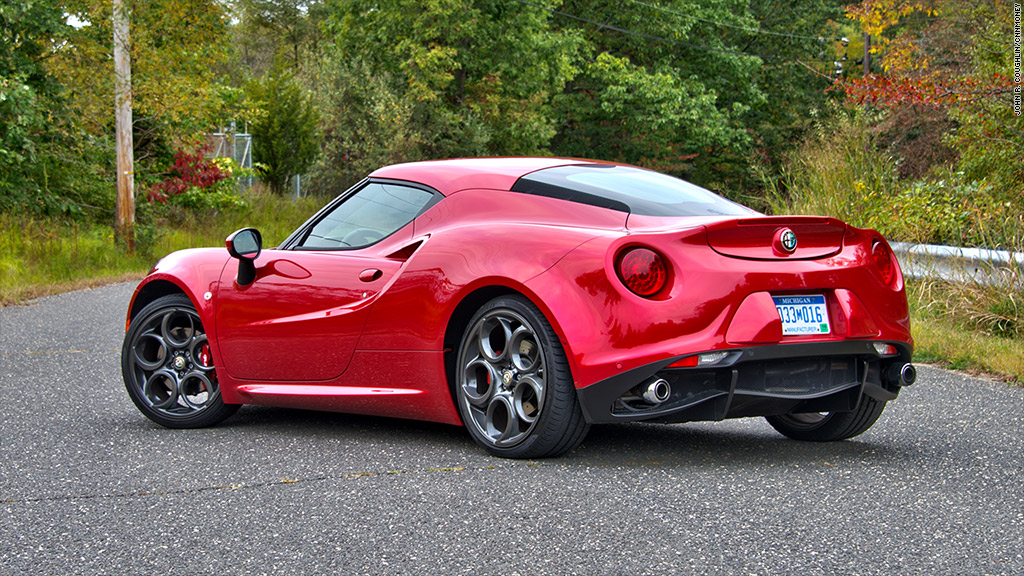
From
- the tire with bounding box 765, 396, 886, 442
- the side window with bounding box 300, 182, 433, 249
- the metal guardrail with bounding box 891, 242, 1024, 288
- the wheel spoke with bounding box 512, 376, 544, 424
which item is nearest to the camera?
the wheel spoke with bounding box 512, 376, 544, 424

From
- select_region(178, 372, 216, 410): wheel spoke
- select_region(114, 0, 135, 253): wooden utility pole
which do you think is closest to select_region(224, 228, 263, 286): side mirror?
select_region(178, 372, 216, 410): wheel spoke

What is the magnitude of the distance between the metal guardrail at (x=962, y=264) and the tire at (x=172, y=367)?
6.16 meters

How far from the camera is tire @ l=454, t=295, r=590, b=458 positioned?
4.43 m

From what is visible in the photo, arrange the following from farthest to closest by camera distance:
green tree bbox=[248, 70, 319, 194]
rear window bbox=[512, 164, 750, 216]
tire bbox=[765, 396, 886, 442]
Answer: green tree bbox=[248, 70, 319, 194] < tire bbox=[765, 396, 886, 442] < rear window bbox=[512, 164, 750, 216]

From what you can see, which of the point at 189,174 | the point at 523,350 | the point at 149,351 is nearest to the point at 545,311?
the point at 523,350

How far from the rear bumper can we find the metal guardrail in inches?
190

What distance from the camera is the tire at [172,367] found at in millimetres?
5891

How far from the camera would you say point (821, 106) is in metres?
50.7

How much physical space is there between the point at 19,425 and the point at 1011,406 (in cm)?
545

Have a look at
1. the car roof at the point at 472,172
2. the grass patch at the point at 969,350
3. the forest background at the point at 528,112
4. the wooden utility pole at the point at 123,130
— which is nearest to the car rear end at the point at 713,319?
the car roof at the point at 472,172

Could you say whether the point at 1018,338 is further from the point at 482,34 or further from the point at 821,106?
the point at 821,106

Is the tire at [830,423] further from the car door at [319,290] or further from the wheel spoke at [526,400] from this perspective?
the car door at [319,290]

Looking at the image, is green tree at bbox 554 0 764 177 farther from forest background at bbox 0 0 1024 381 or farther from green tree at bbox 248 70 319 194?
green tree at bbox 248 70 319 194

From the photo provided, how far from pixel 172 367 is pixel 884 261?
3.64 metres
